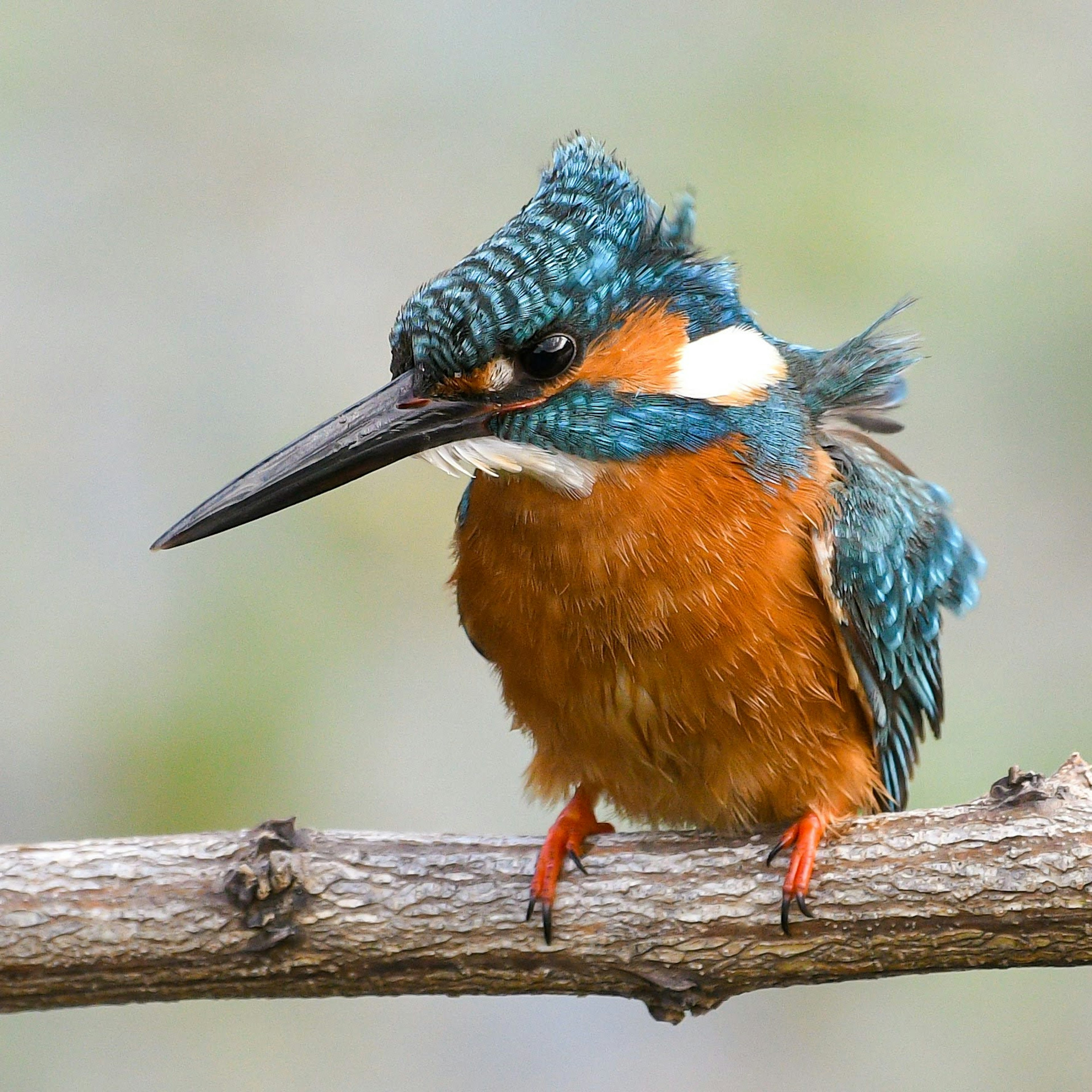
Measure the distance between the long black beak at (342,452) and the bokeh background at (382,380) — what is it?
1448mm

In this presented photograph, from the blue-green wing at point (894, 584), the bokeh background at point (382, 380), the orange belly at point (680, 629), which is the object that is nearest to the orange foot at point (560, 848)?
the orange belly at point (680, 629)

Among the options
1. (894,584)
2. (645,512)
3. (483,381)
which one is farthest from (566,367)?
(894,584)

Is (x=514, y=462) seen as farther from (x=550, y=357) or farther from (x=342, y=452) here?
(x=342, y=452)

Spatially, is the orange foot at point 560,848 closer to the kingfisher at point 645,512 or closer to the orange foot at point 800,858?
the kingfisher at point 645,512

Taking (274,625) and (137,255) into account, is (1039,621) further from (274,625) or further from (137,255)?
(137,255)

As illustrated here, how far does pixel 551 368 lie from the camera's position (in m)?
2.18

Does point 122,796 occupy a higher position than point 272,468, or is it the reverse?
point 272,468

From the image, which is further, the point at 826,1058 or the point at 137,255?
the point at 137,255

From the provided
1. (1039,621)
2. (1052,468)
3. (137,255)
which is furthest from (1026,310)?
(137,255)

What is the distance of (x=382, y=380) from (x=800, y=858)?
2.04 m

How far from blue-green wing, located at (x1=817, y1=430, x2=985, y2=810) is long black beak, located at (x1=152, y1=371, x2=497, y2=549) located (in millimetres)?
693

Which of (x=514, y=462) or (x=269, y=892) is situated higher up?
(x=514, y=462)

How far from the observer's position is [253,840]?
7.61 ft

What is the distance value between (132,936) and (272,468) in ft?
2.56
